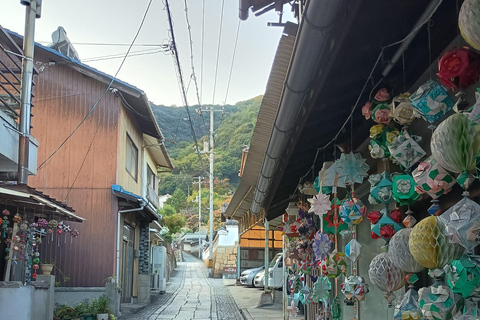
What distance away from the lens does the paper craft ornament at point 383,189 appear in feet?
13.2

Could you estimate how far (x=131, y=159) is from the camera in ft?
63.3

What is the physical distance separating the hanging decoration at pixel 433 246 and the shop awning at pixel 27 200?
786 centimetres

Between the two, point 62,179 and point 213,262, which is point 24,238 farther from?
point 213,262

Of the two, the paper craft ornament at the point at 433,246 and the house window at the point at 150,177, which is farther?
the house window at the point at 150,177

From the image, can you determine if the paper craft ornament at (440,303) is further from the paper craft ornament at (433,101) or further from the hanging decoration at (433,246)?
the paper craft ornament at (433,101)

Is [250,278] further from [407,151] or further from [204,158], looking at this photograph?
[204,158]

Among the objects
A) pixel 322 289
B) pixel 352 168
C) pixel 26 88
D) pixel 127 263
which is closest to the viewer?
pixel 352 168

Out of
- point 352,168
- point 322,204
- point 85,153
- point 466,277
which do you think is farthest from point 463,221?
point 85,153

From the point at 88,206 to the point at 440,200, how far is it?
14076mm

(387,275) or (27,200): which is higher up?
(27,200)

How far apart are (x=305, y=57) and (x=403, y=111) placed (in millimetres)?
843

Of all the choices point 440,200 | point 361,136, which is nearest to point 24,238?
point 361,136

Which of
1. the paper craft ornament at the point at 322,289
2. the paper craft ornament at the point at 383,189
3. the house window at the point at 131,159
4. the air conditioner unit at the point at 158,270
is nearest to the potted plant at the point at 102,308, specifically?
the house window at the point at 131,159

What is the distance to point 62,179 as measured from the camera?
53.5 feet
